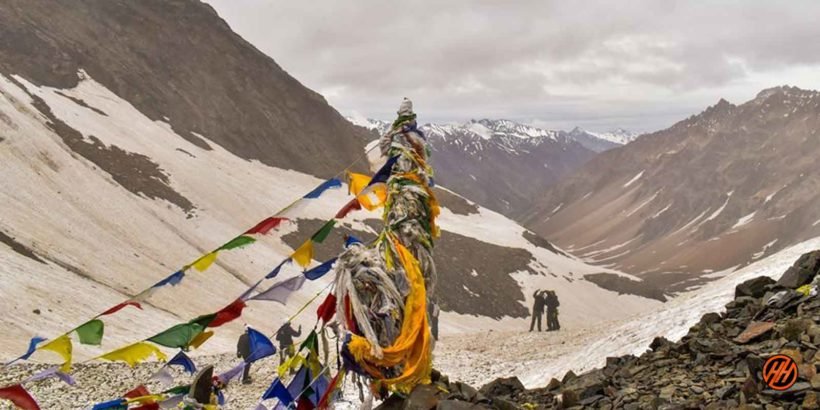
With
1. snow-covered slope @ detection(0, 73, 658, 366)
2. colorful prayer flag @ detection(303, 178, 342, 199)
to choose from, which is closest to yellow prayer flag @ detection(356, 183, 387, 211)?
colorful prayer flag @ detection(303, 178, 342, 199)

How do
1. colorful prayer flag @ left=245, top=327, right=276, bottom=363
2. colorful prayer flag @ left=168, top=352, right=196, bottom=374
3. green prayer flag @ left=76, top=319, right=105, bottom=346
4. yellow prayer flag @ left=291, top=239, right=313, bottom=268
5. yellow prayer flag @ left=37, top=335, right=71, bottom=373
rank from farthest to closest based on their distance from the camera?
yellow prayer flag @ left=291, top=239, right=313, bottom=268 → colorful prayer flag @ left=245, top=327, right=276, bottom=363 → colorful prayer flag @ left=168, top=352, right=196, bottom=374 → green prayer flag @ left=76, top=319, right=105, bottom=346 → yellow prayer flag @ left=37, top=335, right=71, bottom=373

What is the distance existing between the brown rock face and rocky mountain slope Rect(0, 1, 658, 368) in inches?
16.4

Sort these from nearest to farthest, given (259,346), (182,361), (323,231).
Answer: (182,361) < (259,346) < (323,231)

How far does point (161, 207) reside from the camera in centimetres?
5688

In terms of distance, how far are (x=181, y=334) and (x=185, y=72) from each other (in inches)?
4190


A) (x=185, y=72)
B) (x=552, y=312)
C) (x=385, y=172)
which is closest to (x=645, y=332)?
(x=385, y=172)

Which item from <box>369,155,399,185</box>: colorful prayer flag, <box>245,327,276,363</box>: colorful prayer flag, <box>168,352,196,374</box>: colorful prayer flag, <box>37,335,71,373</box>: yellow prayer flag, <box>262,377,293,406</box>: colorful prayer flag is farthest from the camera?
<box>369,155,399,185</box>: colorful prayer flag

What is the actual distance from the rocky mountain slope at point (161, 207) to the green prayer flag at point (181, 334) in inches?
629

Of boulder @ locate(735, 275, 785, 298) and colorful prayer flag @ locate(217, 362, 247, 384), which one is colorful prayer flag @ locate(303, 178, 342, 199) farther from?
boulder @ locate(735, 275, 785, 298)

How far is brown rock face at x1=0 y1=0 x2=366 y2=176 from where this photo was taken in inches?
3354

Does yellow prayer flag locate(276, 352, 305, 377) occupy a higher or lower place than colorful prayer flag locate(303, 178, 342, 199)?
lower

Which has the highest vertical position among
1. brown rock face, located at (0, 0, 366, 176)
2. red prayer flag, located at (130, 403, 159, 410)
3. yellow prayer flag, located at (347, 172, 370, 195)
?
brown rock face, located at (0, 0, 366, 176)

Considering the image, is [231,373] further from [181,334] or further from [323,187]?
[323,187]

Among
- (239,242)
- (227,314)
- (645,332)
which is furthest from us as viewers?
(645,332)
